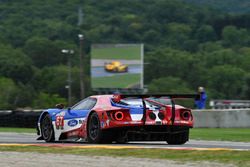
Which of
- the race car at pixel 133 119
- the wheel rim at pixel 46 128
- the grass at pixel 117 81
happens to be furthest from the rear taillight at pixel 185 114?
the grass at pixel 117 81

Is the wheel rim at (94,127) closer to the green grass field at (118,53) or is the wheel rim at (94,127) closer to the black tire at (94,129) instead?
the black tire at (94,129)

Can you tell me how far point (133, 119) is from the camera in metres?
14.6

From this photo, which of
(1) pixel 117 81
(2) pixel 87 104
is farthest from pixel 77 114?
(1) pixel 117 81

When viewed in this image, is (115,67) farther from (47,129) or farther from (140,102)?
(140,102)

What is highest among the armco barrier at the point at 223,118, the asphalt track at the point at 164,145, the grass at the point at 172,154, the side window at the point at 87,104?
the side window at the point at 87,104

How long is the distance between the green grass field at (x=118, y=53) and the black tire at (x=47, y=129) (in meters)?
57.3

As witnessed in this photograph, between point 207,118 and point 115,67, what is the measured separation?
150 feet

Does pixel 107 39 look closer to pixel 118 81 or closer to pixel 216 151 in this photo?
pixel 118 81

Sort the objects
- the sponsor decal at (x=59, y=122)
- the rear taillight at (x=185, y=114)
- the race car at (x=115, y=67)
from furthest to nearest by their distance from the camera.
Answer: the race car at (x=115, y=67)
the sponsor decal at (x=59, y=122)
the rear taillight at (x=185, y=114)

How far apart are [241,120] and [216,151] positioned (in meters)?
15.2

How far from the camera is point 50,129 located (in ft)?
53.3

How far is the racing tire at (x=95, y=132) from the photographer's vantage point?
1471cm

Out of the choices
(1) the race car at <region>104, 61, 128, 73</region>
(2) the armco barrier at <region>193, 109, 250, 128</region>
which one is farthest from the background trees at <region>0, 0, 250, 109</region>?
(2) the armco barrier at <region>193, 109, 250, 128</region>

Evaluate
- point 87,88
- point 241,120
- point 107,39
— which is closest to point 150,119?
point 241,120
